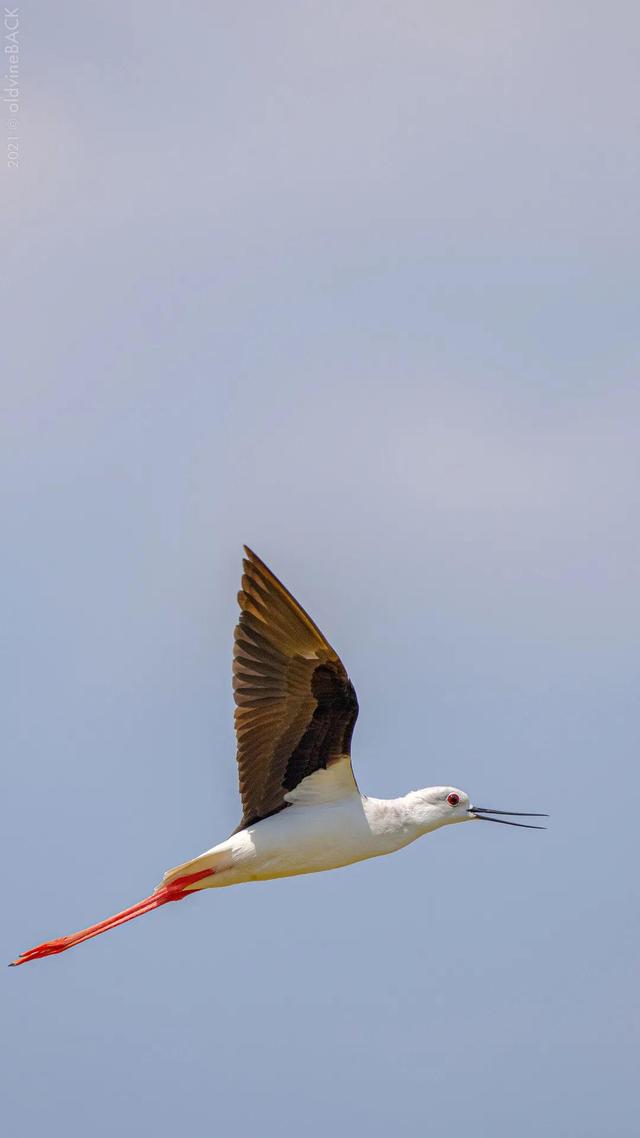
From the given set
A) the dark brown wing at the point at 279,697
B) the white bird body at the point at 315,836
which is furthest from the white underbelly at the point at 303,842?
the dark brown wing at the point at 279,697

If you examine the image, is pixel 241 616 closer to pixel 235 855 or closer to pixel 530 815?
pixel 235 855

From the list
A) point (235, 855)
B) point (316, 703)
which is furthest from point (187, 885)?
point (316, 703)

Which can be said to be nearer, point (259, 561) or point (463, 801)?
point (259, 561)

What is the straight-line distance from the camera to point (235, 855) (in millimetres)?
18875

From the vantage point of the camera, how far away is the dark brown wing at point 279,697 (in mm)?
18188

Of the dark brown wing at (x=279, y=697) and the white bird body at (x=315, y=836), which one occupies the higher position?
the dark brown wing at (x=279, y=697)

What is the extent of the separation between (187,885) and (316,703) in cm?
196

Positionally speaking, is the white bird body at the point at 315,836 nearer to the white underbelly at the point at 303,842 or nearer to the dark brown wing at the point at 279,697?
the white underbelly at the point at 303,842

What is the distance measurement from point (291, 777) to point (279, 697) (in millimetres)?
855

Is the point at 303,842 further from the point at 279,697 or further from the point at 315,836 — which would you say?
the point at 279,697

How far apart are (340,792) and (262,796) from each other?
0.66 meters

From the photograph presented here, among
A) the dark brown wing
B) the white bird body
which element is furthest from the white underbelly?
the dark brown wing

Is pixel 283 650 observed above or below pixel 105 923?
above

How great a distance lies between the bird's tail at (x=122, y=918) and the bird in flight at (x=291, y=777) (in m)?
0.02
